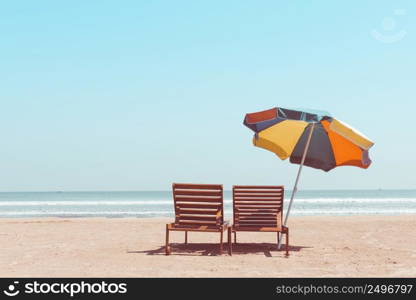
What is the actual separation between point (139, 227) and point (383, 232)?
5921 millimetres

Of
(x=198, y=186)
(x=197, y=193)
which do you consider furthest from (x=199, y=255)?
(x=198, y=186)

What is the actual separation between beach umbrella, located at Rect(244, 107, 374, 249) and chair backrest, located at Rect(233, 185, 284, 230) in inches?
19.1

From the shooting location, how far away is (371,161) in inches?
334

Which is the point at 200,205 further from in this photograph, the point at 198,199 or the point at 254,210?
the point at 254,210

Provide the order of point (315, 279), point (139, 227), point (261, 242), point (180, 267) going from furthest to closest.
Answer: point (139, 227), point (261, 242), point (180, 267), point (315, 279)

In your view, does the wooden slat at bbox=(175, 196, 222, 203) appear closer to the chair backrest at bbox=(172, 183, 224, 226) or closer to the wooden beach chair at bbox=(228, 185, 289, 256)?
the chair backrest at bbox=(172, 183, 224, 226)

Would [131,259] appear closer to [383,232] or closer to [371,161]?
[371,161]

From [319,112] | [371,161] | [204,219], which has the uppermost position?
[319,112]

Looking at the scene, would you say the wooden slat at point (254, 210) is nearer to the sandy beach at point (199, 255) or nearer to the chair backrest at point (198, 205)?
the chair backrest at point (198, 205)

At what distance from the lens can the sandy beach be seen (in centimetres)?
608

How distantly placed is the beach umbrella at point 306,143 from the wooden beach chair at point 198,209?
1.40m

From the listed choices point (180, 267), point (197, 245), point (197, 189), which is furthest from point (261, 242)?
point (180, 267)
